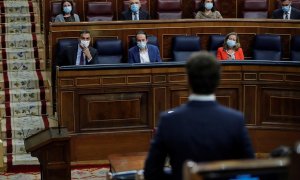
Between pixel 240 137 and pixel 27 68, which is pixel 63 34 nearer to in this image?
pixel 27 68

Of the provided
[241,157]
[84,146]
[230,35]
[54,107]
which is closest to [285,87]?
[230,35]

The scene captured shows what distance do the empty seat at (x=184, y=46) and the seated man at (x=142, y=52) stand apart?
1.13 ft

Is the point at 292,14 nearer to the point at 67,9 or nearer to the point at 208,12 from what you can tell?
the point at 208,12

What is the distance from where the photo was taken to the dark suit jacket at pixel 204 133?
197 centimetres

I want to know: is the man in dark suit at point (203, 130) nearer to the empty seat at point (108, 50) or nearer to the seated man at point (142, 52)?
the seated man at point (142, 52)

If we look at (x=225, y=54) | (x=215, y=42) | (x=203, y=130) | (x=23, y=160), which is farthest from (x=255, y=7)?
(x=203, y=130)

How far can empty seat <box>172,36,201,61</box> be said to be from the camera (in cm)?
593

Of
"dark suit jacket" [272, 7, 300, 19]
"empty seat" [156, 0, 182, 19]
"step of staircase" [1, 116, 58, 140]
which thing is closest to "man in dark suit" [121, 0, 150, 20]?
"empty seat" [156, 0, 182, 19]

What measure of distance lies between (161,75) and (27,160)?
118 centimetres

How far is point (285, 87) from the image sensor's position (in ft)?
16.5

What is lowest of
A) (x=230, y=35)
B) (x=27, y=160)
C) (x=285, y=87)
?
(x=27, y=160)

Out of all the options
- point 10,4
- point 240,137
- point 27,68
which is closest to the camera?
point 240,137

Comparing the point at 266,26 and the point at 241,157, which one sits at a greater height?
the point at 266,26

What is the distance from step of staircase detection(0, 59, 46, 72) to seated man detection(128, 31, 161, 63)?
3.58ft
